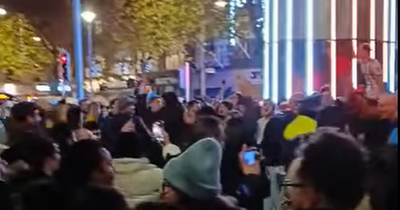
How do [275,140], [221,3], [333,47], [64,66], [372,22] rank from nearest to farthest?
[275,140], [372,22], [333,47], [64,66], [221,3]

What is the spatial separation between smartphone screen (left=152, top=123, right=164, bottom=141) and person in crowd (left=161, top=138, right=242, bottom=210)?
4358 mm

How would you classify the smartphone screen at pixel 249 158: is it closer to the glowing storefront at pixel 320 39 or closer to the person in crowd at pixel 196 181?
the person in crowd at pixel 196 181

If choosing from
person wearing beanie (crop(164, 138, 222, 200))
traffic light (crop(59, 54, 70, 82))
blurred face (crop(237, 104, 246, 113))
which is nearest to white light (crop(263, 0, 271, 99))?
blurred face (crop(237, 104, 246, 113))

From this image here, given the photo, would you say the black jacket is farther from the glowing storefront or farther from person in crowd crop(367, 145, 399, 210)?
the glowing storefront

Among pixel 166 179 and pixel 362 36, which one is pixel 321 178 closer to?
pixel 166 179

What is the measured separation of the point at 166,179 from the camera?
4.28m

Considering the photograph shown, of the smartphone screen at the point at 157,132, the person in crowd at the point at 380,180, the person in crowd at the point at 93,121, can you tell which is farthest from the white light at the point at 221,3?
the person in crowd at the point at 380,180

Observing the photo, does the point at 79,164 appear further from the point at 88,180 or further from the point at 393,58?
the point at 393,58

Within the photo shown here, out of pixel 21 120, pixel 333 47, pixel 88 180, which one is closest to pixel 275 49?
pixel 333 47

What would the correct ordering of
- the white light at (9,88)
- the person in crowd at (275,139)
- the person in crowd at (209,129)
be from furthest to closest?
the white light at (9,88) → the person in crowd at (275,139) → the person in crowd at (209,129)

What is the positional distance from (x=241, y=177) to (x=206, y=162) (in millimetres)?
2991

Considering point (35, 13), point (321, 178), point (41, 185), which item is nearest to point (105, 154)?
point (41, 185)

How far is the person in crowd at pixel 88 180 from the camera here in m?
4.69

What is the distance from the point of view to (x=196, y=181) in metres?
4.21
